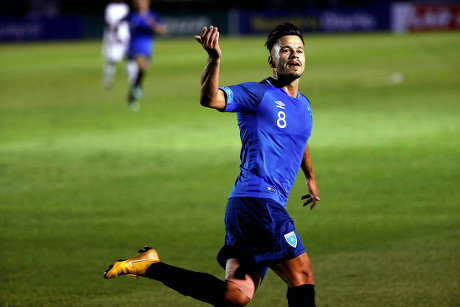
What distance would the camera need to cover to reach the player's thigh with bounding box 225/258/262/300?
5656mm

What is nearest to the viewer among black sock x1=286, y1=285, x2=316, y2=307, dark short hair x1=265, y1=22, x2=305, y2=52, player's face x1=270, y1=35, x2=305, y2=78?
black sock x1=286, y1=285, x2=316, y2=307

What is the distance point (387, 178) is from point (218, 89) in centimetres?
737

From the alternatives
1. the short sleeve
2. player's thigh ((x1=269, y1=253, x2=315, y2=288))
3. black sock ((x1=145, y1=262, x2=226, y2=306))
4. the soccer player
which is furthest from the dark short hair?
black sock ((x1=145, y1=262, x2=226, y2=306))

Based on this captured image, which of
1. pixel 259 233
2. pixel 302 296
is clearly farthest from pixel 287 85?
pixel 302 296

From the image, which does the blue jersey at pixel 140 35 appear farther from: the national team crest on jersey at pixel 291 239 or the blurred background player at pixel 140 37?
the national team crest on jersey at pixel 291 239

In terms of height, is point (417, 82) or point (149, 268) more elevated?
point (149, 268)

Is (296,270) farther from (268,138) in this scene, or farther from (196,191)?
(196,191)

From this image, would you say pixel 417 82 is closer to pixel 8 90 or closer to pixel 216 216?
pixel 8 90

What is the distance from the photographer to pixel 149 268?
592 cm

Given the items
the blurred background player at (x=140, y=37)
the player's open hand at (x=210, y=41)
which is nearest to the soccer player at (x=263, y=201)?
the player's open hand at (x=210, y=41)

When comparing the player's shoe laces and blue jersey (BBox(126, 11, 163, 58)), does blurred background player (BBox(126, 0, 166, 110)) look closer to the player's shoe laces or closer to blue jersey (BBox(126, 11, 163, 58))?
blue jersey (BBox(126, 11, 163, 58))

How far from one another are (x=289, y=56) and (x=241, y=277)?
1393 millimetres

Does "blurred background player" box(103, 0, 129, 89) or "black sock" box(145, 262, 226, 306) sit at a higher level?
"black sock" box(145, 262, 226, 306)

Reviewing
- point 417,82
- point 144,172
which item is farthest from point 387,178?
point 417,82
